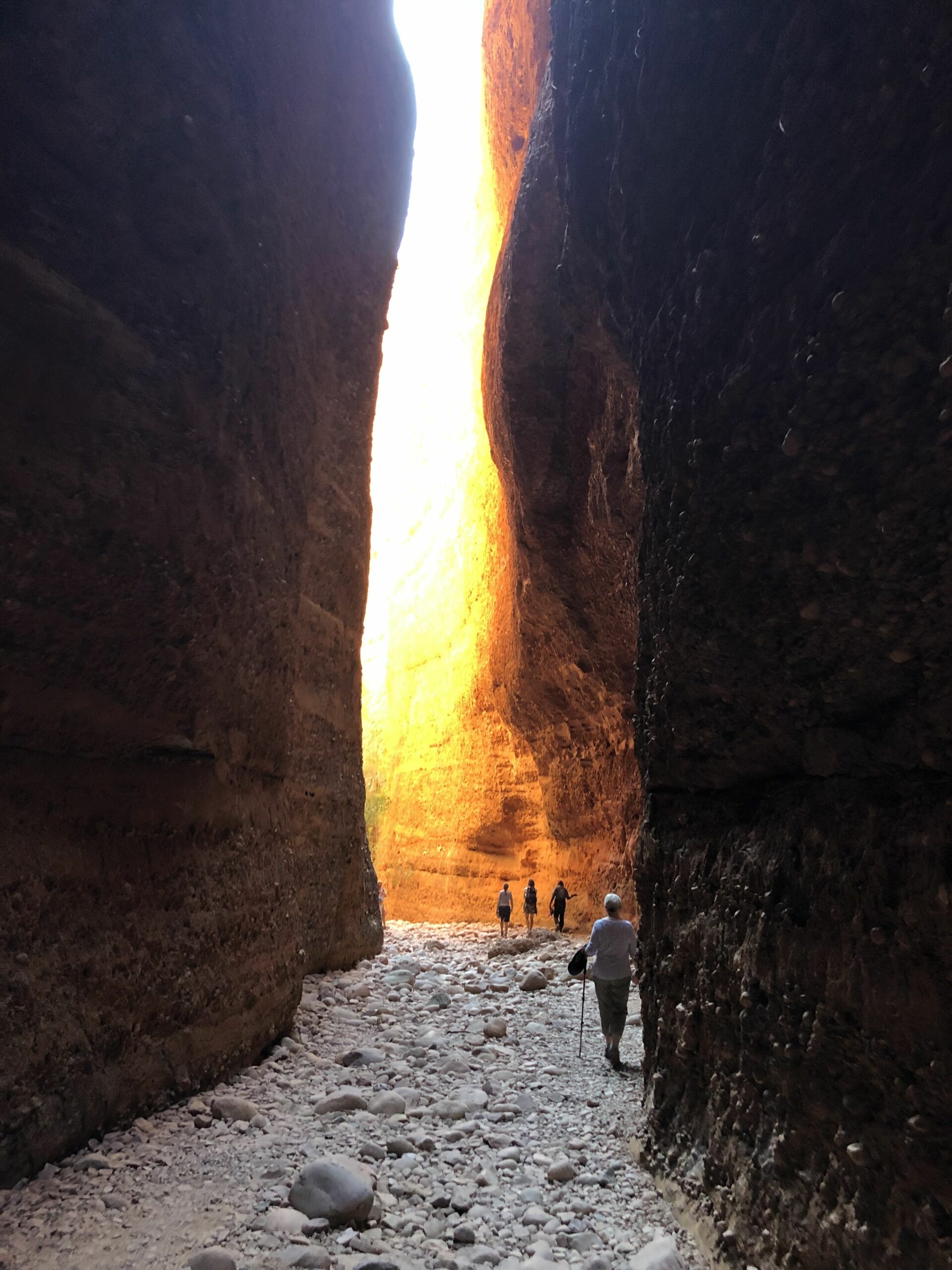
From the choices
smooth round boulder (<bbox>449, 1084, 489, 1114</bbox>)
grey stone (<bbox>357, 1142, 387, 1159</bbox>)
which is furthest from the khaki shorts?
grey stone (<bbox>357, 1142, 387, 1159</bbox>)

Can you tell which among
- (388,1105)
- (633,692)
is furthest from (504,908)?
(633,692)

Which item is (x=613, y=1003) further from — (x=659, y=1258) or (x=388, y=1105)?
(x=659, y=1258)

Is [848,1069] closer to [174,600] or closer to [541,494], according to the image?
[174,600]

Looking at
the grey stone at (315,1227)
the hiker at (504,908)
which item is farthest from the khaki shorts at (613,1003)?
the hiker at (504,908)

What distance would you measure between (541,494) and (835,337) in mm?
8901

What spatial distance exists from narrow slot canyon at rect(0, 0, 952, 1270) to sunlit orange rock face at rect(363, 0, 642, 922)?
21.0 feet

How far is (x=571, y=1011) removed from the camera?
5.88 meters

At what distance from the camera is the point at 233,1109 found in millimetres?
3529

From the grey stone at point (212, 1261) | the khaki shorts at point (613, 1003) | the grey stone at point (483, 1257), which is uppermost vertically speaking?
the khaki shorts at point (613, 1003)

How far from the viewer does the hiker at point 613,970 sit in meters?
4.48

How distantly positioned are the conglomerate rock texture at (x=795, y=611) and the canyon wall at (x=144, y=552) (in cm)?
208

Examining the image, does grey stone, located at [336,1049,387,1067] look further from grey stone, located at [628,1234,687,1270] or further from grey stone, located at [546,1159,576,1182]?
grey stone, located at [628,1234,687,1270]

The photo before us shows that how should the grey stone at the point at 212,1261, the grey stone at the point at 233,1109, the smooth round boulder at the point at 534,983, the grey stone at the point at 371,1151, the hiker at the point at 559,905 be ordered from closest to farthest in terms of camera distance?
the grey stone at the point at 212,1261 < the grey stone at the point at 371,1151 < the grey stone at the point at 233,1109 < the smooth round boulder at the point at 534,983 < the hiker at the point at 559,905

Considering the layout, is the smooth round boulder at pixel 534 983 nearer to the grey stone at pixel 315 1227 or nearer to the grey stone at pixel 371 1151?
the grey stone at pixel 371 1151
